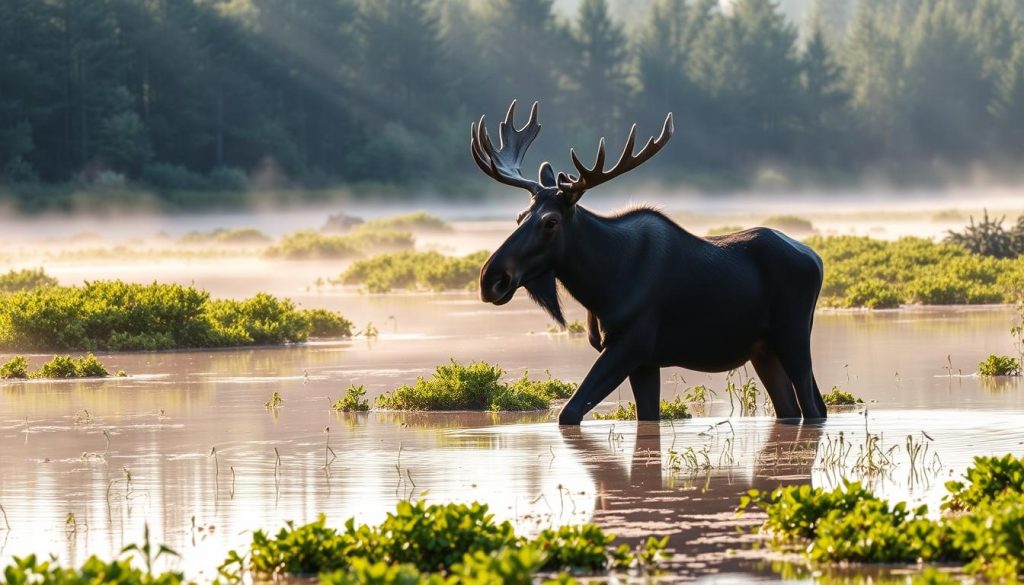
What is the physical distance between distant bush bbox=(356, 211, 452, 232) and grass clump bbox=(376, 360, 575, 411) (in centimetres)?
4223

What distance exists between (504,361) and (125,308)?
4.63 metres

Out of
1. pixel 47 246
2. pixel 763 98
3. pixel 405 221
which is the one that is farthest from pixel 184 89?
pixel 763 98

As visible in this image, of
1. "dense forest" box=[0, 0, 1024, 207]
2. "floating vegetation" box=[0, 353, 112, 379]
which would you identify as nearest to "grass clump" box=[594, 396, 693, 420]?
"floating vegetation" box=[0, 353, 112, 379]

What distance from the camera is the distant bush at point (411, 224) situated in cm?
5920

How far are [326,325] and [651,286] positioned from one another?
11788 mm

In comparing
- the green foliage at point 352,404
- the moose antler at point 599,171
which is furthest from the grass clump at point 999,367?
the green foliage at point 352,404

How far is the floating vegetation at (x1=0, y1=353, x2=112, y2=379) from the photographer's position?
1856 centimetres

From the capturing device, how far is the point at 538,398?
15594 mm

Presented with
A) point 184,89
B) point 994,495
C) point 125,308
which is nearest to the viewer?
point 994,495

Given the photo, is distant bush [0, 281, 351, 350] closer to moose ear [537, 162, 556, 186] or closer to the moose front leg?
moose ear [537, 162, 556, 186]

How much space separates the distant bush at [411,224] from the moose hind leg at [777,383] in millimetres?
44180

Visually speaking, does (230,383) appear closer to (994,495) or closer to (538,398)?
(538,398)

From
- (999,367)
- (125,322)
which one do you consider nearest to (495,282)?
(999,367)

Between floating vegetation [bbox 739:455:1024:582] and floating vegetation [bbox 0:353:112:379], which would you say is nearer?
floating vegetation [bbox 739:455:1024:582]
